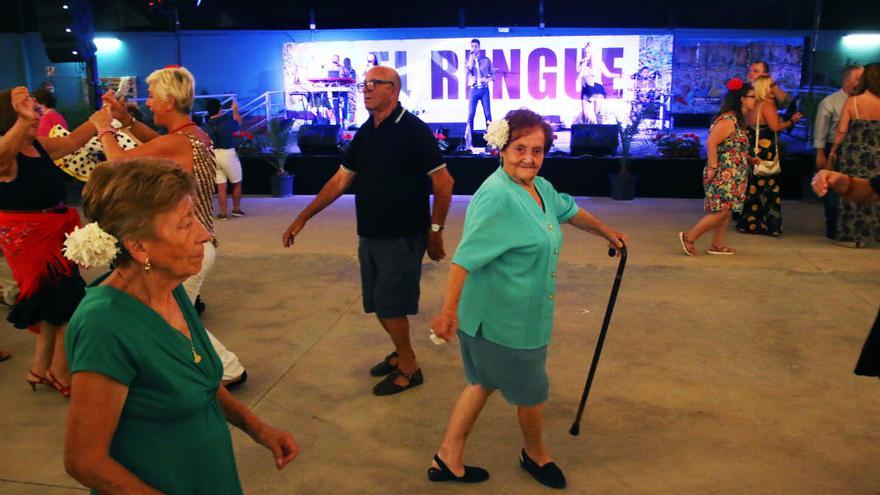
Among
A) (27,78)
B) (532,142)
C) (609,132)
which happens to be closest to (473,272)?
(532,142)

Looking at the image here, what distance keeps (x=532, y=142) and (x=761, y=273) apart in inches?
161

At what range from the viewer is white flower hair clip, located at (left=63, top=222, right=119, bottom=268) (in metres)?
1.50

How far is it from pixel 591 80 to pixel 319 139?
5439 mm

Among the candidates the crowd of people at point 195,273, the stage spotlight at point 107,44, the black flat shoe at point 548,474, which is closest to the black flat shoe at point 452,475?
the crowd of people at point 195,273

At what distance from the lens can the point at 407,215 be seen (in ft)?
12.5

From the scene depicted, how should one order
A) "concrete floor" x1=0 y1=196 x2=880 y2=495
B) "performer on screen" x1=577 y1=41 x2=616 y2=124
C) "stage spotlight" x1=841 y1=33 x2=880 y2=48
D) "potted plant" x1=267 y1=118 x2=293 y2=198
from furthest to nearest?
"performer on screen" x1=577 y1=41 x2=616 y2=124
"stage spotlight" x1=841 y1=33 x2=880 y2=48
"potted plant" x1=267 y1=118 x2=293 y2=198
"concrete floor" x1=0 y1=196 x2=880 y2=495

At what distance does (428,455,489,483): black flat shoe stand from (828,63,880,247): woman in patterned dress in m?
4.91

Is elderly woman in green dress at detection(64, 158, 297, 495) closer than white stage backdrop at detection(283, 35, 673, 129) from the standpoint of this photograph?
Yes

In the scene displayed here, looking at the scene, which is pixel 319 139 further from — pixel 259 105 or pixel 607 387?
pixel 607 387

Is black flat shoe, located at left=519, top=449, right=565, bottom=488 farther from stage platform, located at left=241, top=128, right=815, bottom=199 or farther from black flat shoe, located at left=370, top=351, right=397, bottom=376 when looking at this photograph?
stage platform, located at left=241, top=128, right=815, bottom=199

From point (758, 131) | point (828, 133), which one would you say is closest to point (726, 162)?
point (758, 131)

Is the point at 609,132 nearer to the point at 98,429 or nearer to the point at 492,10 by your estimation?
the point at 492,10

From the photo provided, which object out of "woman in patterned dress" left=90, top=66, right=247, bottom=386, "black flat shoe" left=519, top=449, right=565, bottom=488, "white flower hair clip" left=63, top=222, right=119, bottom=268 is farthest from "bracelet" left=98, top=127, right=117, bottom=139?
"black flat shoe" left=519, top=449, right=565, bottom=488

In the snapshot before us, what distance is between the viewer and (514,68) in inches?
555
